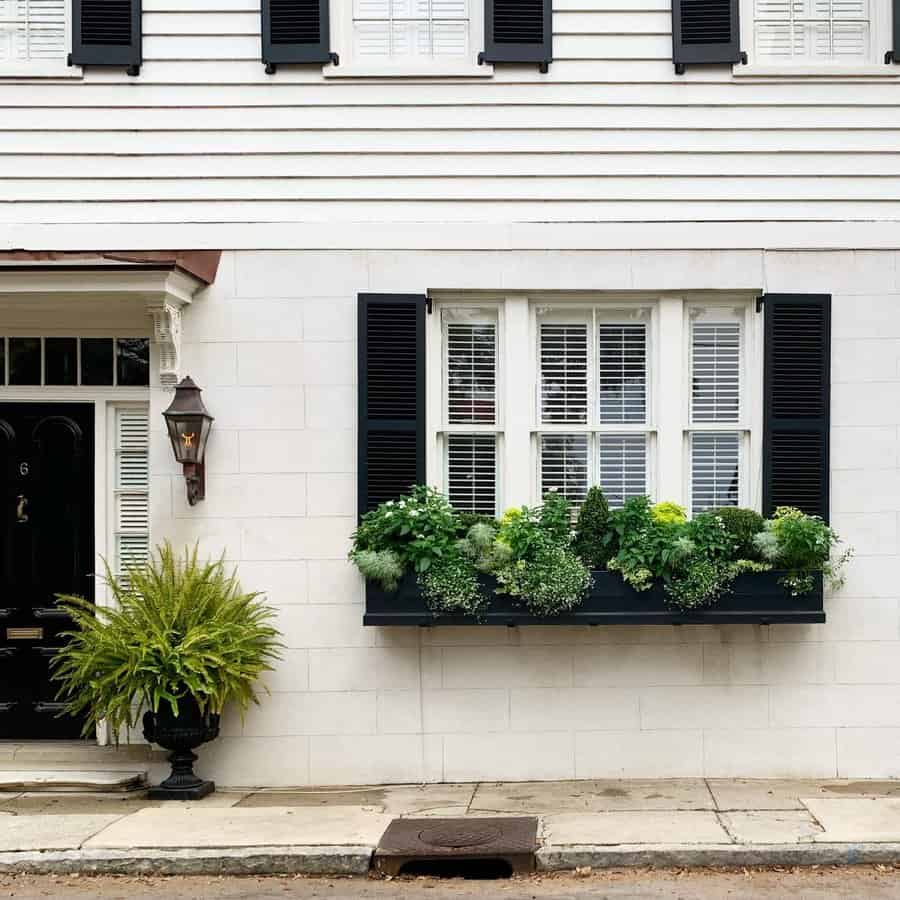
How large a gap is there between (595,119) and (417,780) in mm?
4420

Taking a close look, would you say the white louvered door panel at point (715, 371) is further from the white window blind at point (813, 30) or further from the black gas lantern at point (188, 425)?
the black gas lantern at point (188, 425)

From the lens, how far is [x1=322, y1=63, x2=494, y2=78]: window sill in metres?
9.52

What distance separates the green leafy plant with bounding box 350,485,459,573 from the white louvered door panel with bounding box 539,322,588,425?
3.33 feet

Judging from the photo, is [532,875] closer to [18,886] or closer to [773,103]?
Result: [18,886]

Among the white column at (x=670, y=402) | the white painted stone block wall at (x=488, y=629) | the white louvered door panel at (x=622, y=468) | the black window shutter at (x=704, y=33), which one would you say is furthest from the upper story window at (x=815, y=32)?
the white louvered door panel at (x=622, y=468)

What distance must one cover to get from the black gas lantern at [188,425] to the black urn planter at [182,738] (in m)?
1.48

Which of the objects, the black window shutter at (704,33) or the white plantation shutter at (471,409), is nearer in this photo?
the black window shutter at (704,33)

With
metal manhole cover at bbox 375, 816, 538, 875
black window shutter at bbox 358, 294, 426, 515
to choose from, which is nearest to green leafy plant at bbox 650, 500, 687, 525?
black window shutter at bbox 358, 294, 426, 515

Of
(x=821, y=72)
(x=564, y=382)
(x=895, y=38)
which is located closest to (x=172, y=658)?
(x=564, y=382)

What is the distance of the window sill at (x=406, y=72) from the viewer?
31.2 ft

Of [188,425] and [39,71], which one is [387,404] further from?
[39,71]

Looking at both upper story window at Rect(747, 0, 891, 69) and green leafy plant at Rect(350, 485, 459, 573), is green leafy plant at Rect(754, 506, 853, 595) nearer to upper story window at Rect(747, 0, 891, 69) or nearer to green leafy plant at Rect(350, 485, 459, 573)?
green leafy plant at Rect(350, 485, 459, 573)

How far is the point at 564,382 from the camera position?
9.70 meters

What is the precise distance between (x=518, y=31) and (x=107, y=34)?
267cm
